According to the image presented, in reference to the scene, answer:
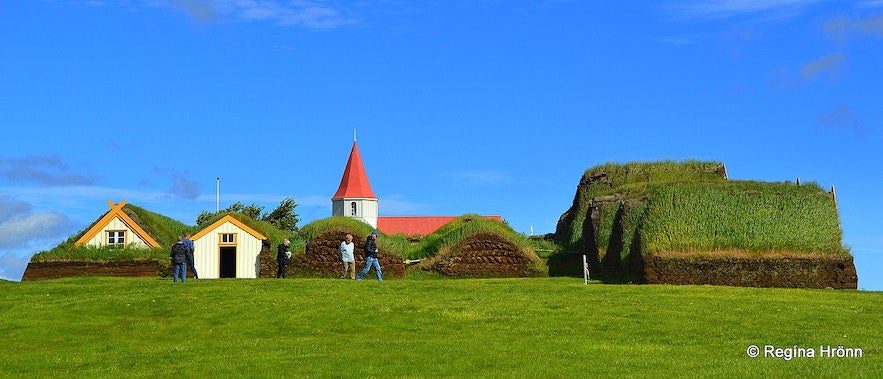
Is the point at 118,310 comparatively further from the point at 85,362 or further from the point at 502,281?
the point at 502,281

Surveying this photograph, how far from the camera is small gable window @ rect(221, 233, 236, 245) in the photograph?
165 feet

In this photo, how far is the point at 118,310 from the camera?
28.4 meters

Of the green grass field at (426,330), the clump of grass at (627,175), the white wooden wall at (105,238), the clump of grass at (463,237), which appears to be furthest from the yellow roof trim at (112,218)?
the clump of grass at (627,175)

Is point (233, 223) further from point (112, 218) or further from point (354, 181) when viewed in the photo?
point (354, 181)

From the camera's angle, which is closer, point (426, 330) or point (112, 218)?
point (426, 330)

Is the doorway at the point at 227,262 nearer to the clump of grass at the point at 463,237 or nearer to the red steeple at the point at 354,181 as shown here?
the clump of grass at the point at 463,237

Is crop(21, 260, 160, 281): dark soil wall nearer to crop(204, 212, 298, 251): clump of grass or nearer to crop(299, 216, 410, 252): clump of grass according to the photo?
crop(204, 212, 298, 251): clump of grass

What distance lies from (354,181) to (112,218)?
210 ft

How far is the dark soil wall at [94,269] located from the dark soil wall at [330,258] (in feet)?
26.6

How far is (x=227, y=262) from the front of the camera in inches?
2005

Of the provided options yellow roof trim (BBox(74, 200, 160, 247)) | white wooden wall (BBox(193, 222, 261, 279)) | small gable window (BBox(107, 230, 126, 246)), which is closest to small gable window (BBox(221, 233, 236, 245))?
white wooden wall (BBox(193, 222, 261, 279))

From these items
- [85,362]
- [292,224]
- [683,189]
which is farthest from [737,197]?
[292,224]

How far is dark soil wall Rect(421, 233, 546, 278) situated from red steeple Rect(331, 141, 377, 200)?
6666 centimetres

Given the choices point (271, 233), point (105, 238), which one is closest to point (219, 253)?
point (271, 233)
